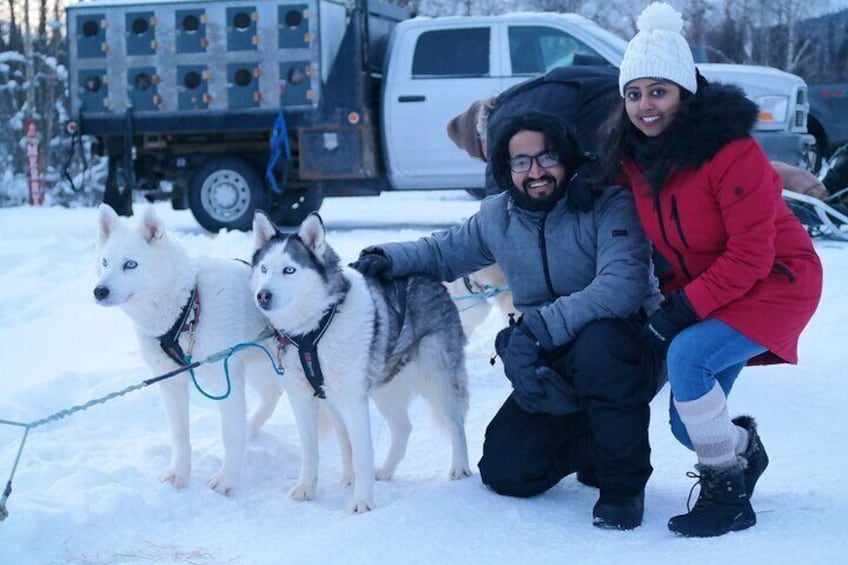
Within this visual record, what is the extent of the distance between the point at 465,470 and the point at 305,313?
2.85ft

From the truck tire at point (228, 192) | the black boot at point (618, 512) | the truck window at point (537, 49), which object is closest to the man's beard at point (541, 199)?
the black boot at point (618, 512)

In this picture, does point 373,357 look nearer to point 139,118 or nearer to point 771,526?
point 771,526

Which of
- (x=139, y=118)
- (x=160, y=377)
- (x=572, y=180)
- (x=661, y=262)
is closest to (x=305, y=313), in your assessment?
(x=160, y=377)

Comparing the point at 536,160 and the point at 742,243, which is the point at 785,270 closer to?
the point at 742,243

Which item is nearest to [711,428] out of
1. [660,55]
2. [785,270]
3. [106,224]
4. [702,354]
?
[702,354]

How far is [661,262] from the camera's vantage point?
313 cm

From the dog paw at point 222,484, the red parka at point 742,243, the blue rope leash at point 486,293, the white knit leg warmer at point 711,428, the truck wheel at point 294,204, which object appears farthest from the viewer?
the truck wheel at point 294,204

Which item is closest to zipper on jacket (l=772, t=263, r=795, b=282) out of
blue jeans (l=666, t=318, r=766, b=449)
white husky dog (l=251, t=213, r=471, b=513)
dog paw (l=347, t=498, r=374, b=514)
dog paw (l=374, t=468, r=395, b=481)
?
blue jeans (l=666, t=318, r=766, b=449)

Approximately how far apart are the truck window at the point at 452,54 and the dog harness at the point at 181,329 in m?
5.52

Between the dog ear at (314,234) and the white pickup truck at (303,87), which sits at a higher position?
the white pickup truck at (303,87)

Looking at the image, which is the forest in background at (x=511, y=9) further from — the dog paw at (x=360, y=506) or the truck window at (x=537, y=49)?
the dog paw at (x=360, y=506)

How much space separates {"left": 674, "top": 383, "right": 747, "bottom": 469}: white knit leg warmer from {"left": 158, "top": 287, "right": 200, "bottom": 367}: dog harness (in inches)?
65.3

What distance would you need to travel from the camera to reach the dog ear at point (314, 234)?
10.1 ft

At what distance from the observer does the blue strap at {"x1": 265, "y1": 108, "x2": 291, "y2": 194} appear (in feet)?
27.4
